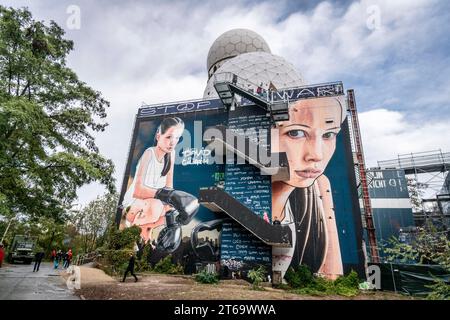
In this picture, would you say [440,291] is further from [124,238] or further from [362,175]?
[124,238]

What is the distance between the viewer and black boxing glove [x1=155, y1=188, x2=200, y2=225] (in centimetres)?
1938

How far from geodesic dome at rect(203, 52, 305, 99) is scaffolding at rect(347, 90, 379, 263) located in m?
5.12

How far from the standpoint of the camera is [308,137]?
18.5 m

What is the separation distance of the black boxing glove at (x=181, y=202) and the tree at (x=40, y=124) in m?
9.86

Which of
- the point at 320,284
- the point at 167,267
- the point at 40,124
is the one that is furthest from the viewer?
the point at 167,267

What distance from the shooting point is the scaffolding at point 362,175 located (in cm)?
1842

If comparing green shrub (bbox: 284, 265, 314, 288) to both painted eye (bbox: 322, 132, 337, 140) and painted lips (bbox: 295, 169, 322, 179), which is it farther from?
painted eye (bbox: 322, 132, 337, 140)

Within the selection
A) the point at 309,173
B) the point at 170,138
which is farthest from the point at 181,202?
the point at 309,173

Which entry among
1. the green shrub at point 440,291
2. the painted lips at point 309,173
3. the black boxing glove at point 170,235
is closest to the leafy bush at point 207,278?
the black boxing glove at point 170,235

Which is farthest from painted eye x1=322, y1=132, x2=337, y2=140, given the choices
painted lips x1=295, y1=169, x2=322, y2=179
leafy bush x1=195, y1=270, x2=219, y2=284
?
leafy bush x1=195, y1=270, x2=219, y2=284

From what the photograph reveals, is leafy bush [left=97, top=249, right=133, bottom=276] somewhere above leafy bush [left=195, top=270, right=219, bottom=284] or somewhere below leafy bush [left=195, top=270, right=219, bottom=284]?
above

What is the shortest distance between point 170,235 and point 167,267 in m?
2.15

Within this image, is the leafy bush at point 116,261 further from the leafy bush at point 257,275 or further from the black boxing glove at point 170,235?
the leafy bush at point 257,275
